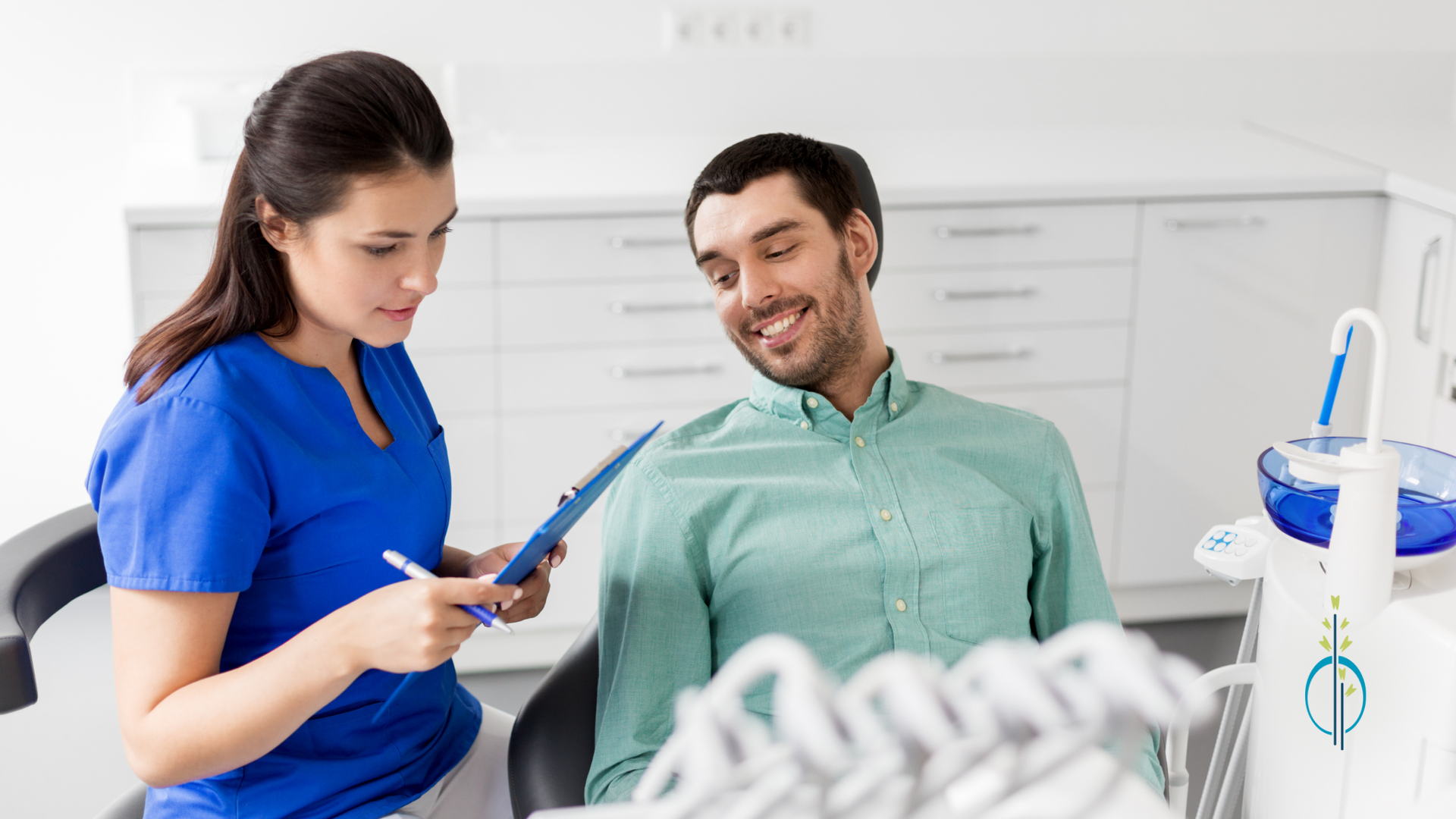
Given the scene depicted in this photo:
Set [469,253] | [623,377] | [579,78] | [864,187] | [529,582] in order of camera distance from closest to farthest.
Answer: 1. [529,582]
2. [864,187]
3. [469,253]
4. [623,377]
5. [579,78]

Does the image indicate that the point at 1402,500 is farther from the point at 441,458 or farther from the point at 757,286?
the point at 441,458

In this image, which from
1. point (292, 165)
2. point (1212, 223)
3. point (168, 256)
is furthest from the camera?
point (1212, 223)

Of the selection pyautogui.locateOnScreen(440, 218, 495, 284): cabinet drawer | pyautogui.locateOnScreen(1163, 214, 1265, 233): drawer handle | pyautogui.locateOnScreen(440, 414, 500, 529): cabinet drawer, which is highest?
pyautogui.locateOnScreen(1163, 214, 1265, 233): drawer handle

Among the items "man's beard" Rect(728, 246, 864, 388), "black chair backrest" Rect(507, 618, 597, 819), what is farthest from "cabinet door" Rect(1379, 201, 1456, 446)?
"black chair backrest" Rect(507, 618, 597, 819)

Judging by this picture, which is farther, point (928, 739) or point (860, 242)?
point (860, 242)

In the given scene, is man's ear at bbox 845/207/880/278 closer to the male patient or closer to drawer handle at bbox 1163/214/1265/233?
the male patient

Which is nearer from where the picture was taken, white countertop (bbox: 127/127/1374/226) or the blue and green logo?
the blue and green logo

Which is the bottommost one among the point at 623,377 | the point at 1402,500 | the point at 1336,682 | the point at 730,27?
the point at 623,377

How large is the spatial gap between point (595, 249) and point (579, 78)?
2.37 ft

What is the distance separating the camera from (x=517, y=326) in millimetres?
2396

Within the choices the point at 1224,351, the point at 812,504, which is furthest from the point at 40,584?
the point at 1224,351

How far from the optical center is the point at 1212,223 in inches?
101

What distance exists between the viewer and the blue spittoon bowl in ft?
3.42

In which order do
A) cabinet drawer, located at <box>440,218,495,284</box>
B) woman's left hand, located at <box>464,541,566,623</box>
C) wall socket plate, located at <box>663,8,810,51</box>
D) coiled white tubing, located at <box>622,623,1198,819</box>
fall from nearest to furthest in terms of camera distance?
coiled white tubing, located at <box>622,623,1198,819</box>
woman's left hand, located at <box>464,541,566,623</box>
cabinet drawer, located at <box>440,218,495,284</box>
wall socket plate, located at <box>663,8,810,51</box>
